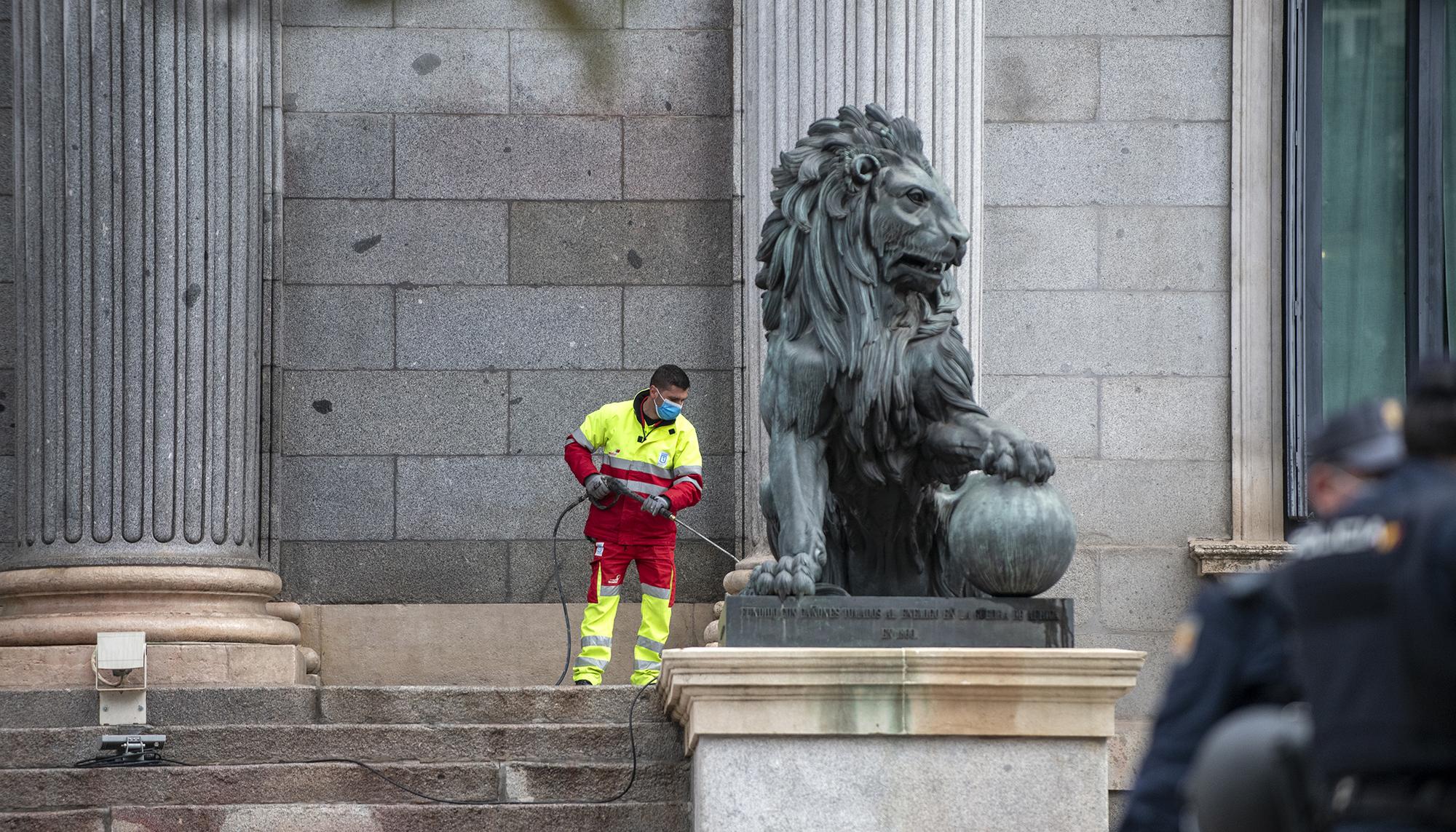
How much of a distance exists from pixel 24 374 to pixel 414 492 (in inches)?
107

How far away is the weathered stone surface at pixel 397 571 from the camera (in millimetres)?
13484

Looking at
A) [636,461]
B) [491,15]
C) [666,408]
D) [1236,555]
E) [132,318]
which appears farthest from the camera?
[491,15]

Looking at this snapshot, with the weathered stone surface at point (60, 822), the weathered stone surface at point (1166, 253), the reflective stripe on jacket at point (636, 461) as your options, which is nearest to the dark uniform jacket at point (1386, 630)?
the weathered stone surface at point (60, 822)

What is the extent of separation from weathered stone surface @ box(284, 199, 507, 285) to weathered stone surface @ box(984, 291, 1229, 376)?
3355 mm

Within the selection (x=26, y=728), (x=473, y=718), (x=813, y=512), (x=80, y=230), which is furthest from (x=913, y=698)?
(x=80, y=230)

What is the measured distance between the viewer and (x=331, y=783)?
9.47 metres

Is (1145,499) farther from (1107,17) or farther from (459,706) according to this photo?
(459,706)

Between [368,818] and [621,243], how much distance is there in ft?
18.5

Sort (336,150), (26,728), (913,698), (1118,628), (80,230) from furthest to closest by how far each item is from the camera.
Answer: (336,150)
(1118,628)
(80,230)
(26,728)
(913,698)

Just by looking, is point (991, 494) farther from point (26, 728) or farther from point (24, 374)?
point (24, 374)

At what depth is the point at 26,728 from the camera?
9922mm

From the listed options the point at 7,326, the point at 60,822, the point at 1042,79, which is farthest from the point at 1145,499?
the point at 7,326

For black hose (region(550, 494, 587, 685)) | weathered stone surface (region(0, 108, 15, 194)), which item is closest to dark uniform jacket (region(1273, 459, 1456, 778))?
black hose (region(550, 494, 587, 685))

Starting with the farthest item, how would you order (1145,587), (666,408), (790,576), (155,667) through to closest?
(1145,587) < (666,408) < (155,667) < (790,576)
